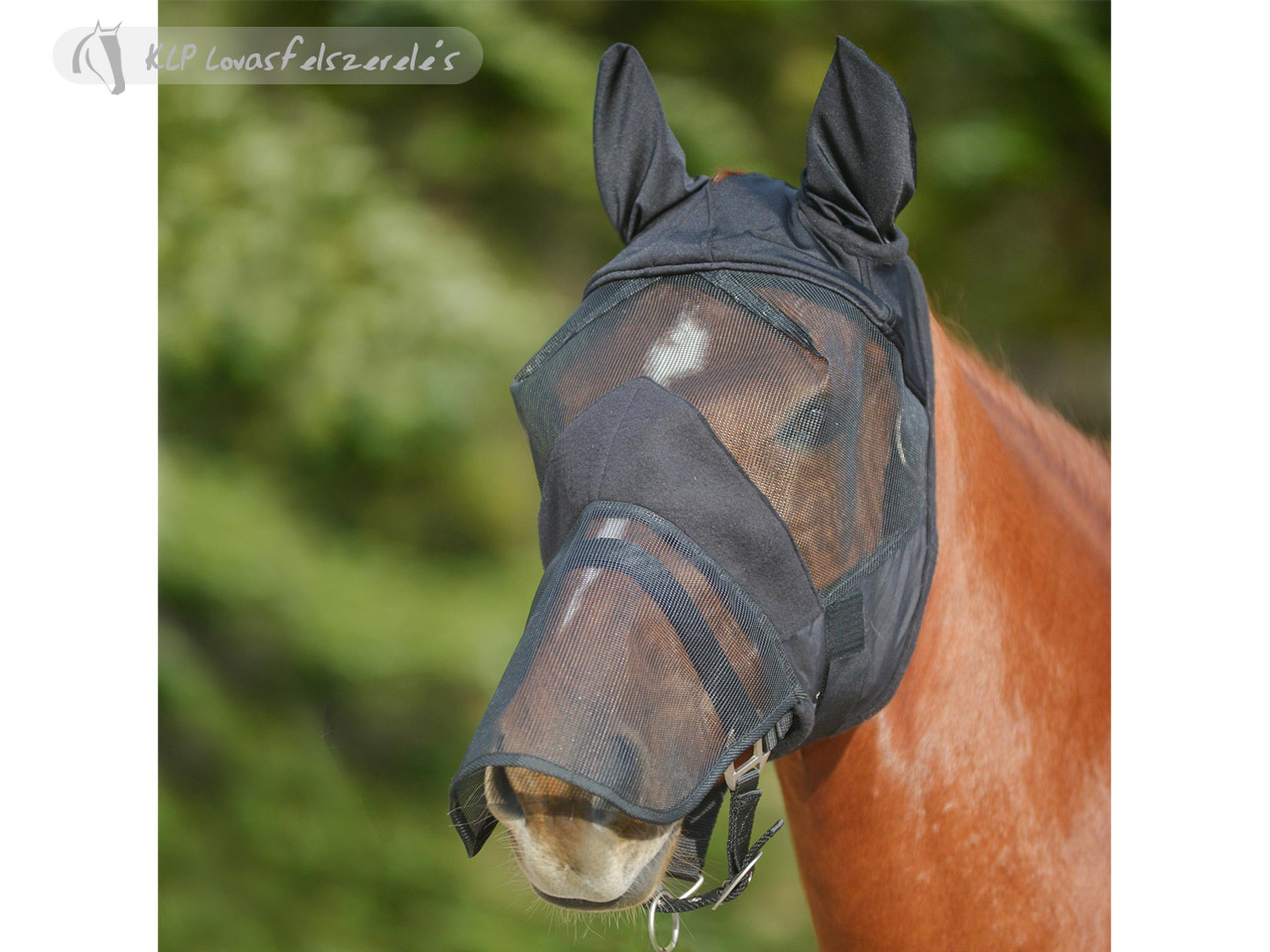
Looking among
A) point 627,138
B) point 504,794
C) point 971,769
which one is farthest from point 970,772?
point 627,138

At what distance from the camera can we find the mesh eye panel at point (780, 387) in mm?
847

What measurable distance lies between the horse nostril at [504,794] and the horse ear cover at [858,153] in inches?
22.3

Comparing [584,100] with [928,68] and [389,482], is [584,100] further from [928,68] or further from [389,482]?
[389,482]

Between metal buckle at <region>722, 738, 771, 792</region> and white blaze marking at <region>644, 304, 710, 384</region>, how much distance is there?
1.04 feet

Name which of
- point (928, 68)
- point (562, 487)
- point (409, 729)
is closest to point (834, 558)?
point (562, 487)

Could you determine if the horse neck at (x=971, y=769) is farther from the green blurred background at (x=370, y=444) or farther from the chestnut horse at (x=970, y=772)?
the green blurred background at (x=370, y=444)

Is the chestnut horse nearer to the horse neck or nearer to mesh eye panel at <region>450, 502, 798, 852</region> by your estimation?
the horse neck

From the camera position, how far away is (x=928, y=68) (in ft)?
7.43

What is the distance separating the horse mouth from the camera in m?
0.75

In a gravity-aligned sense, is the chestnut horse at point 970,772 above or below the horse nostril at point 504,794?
below

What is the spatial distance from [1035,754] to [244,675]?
218cm
